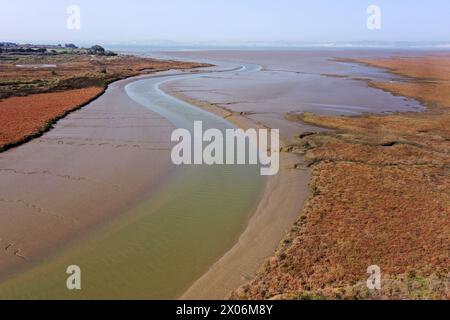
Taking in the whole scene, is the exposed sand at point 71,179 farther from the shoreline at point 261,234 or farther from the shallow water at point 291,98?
the shallow water at point 291,98

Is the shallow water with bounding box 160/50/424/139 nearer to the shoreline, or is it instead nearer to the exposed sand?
the shoreline

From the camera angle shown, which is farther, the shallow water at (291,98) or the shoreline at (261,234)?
the shallow water at (291,98)

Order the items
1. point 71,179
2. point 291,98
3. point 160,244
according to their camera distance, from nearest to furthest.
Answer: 1. point 160,244
2. point 71,179
3. point 291,98

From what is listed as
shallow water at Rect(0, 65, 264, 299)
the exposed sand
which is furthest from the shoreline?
the exposed sand

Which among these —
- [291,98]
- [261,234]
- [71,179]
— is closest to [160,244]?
[261,234]

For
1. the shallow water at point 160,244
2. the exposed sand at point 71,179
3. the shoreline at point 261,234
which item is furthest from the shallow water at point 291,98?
the shallow water at point 160,244

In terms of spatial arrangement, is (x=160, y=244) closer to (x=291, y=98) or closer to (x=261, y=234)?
(x=261, y=234)

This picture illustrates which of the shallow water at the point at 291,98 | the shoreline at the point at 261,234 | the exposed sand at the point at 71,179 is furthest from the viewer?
the shallow water at the point at 291,98
